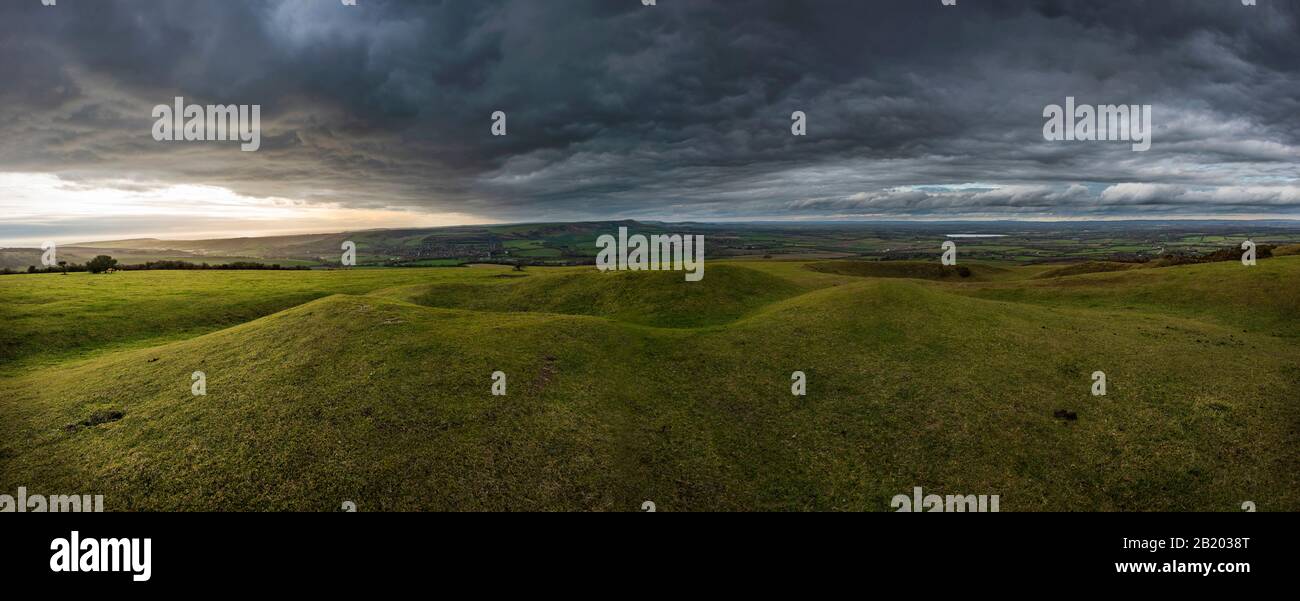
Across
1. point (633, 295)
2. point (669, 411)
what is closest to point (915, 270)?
point (633, 295)

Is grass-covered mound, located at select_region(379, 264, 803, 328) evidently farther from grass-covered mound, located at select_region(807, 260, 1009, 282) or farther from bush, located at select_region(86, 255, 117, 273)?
bush, located at select_region(86, 255, 117, 273)

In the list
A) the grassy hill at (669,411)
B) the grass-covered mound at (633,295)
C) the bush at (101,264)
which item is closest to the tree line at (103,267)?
the bush at (101,264)

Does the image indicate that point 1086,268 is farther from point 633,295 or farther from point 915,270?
point 633,295

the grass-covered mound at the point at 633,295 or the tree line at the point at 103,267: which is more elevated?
the tree line at the point at 103,267

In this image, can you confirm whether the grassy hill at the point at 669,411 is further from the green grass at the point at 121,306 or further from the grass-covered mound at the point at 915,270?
the grass-covered mound at the point at 915,270

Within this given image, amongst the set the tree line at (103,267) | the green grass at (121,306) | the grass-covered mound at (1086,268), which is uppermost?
the tree line at (103,267)
